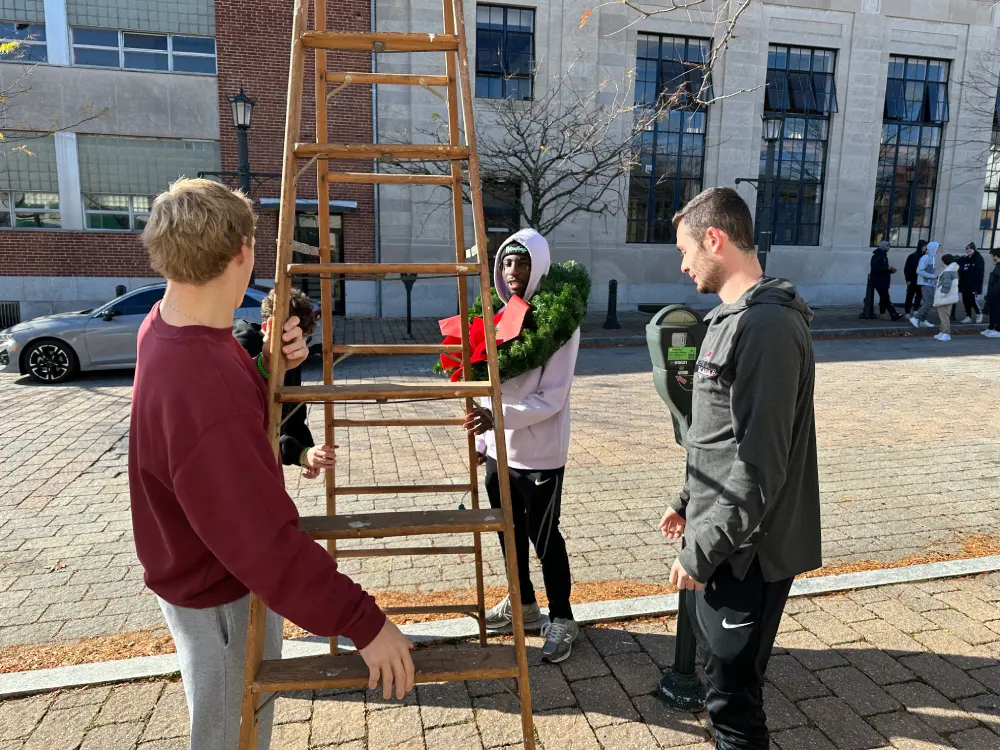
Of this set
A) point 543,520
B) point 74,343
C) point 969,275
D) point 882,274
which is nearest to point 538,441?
point 543,520

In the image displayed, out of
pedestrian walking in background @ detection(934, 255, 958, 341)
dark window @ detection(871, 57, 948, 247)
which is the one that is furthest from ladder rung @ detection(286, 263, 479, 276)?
dark window @ detection(871, 57, 948, 247)

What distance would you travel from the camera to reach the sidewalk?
1425 centimetres

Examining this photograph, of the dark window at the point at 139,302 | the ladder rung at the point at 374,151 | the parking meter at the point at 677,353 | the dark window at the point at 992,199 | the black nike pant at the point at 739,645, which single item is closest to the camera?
the ladder rung at the point at 374,151

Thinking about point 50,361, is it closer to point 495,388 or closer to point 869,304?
point 495,388

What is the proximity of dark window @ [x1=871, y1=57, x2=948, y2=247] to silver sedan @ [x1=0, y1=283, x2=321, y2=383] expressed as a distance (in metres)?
20.2

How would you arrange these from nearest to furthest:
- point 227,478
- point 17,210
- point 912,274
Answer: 1. point 227,478
2. point 17,210
3. point 912,274

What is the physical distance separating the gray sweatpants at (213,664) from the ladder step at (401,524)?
276mm

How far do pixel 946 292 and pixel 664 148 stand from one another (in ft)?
29.8

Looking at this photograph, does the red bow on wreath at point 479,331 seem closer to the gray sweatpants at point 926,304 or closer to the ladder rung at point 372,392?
the ladder rung at point 372,392

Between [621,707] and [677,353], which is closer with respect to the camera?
[677,353]

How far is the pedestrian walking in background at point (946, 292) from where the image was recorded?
44.0ft

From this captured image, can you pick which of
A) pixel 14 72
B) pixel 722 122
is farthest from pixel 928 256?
pixel 14 72

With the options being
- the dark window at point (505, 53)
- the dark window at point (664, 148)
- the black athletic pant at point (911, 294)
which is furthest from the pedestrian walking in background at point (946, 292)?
the dark window at point (505, 53)

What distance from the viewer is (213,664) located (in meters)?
1.79
